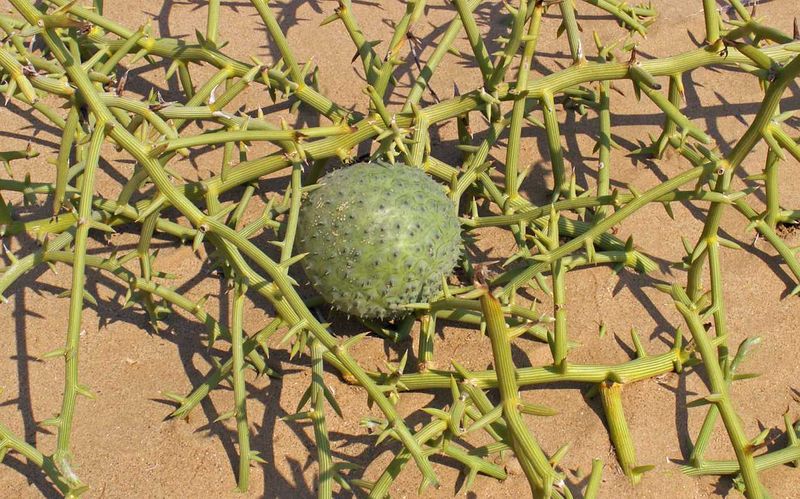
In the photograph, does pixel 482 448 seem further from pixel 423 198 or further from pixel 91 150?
pixel 91 150

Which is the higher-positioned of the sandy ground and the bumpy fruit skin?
the bumpy fruit skin

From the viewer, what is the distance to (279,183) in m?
2.49

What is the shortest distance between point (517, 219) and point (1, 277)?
1212 millimetres

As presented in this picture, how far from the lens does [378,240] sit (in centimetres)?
192

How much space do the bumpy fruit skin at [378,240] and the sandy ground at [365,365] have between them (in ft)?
0.81

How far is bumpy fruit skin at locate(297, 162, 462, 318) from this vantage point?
6.32ft

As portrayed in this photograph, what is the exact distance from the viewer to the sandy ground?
6.40ft

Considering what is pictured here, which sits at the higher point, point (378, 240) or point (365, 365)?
point (378, 240)

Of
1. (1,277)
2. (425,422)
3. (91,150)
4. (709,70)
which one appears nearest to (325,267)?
(425,422)

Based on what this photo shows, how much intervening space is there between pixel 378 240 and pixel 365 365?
0.37m

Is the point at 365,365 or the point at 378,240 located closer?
the point at 378,240

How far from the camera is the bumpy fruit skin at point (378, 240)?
6.32 ft

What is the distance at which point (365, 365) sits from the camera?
2133mm

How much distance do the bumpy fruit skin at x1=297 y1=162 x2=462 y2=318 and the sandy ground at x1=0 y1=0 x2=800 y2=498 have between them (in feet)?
0.81
